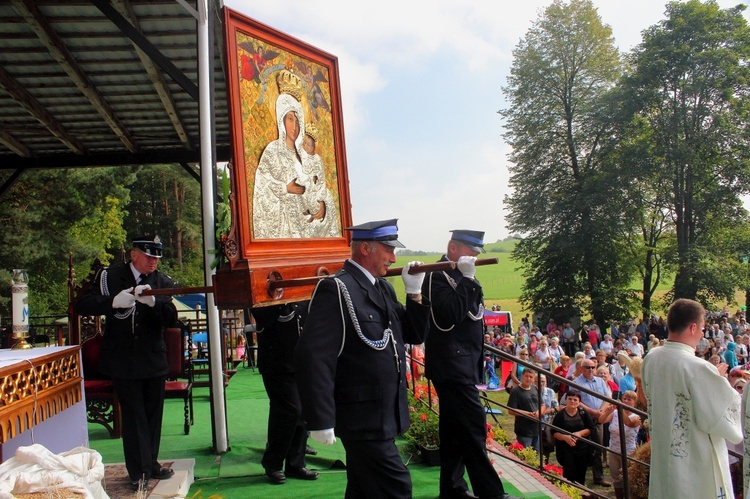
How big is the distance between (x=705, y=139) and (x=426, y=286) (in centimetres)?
2922

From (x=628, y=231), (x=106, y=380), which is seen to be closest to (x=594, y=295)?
(x=628, y=231)

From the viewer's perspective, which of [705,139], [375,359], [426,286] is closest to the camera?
[375,359]

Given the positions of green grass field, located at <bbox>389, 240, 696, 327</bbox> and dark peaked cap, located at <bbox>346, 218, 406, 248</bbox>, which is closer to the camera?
dark peaked cap, located at <bbox>346, 218, 406, 248</bbox>

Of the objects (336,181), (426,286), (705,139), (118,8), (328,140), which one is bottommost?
(426,286)

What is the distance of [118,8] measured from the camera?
641 cm

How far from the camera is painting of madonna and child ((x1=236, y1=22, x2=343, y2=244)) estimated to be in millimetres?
4469

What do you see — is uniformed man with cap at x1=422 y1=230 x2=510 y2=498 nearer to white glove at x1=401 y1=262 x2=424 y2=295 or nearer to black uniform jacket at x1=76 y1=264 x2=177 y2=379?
white glove at x1=401 y1=262 x2=424 y2=295

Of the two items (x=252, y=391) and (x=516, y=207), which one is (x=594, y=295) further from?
(x=252, y=391)

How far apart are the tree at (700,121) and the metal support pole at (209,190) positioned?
27.4 metres

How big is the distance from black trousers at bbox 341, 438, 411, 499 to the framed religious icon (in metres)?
1.27

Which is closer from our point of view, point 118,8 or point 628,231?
point 118,8

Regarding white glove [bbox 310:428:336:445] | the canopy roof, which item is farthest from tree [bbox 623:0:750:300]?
white glove [bbox 310:428:336:445]

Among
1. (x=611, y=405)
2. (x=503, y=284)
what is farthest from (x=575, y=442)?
(x=503, y=284)

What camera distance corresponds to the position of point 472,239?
457 cm
